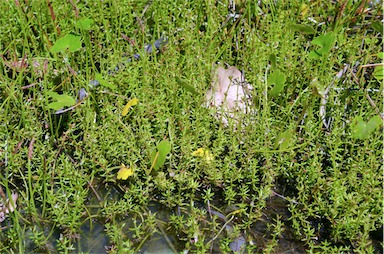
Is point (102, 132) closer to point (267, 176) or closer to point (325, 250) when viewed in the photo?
point (267, 176)

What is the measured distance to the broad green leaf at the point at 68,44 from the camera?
2.21m

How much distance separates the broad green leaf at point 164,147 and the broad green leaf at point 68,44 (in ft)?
1.84

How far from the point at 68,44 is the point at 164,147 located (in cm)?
62

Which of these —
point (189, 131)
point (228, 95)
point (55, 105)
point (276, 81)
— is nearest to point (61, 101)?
point (55, 105)

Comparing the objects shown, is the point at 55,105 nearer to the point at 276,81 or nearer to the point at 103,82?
the point at 103,82

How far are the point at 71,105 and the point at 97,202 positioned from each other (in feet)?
1.38

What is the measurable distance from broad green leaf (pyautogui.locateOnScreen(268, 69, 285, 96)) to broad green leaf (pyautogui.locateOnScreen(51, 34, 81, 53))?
79 centimetres

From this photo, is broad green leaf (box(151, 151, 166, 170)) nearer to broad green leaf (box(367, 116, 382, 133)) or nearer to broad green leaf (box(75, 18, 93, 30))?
broad green leaf (box(75, 18, 93, 30))

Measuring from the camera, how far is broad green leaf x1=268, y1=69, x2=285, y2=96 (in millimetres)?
2164

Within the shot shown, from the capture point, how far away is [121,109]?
90.1 inches

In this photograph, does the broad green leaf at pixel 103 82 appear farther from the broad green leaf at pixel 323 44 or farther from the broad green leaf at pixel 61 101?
the broad green leaf at pixel 323 44

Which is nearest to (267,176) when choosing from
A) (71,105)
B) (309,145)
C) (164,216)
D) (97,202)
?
(309,145)

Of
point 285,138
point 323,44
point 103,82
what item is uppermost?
point 323,44

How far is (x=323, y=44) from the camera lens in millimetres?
2248
